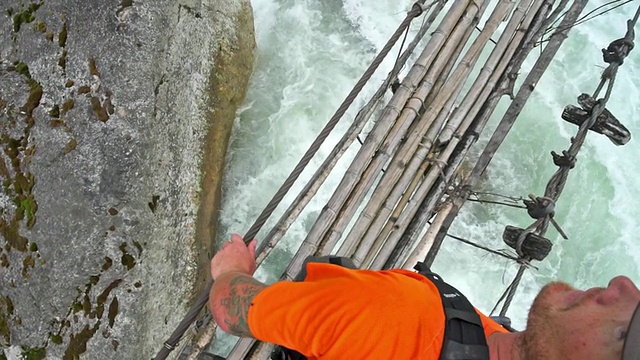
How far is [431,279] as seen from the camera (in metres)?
1.42

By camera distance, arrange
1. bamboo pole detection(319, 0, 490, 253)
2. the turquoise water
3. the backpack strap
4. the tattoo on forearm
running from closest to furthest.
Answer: the backpack strap, the tattoo on forearm, bamboo pole detection(319, 0, 490, 253), the turquoise water

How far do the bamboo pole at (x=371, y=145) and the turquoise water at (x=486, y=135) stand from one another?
2393mm

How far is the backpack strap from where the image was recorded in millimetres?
1195

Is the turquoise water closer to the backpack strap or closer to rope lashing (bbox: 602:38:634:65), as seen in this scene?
rope lashing (bbox: 602:38:634:65)

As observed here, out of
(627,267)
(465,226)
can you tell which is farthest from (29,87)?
(627,267)

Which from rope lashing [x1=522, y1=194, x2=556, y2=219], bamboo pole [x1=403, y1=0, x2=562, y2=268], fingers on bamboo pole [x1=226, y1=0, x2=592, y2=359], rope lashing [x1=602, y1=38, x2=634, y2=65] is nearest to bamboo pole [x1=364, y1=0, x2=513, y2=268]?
fingers on bamboo pole [x1=226, y1=0, x2=592, y2=359]

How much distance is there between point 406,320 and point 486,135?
3888 millimetres

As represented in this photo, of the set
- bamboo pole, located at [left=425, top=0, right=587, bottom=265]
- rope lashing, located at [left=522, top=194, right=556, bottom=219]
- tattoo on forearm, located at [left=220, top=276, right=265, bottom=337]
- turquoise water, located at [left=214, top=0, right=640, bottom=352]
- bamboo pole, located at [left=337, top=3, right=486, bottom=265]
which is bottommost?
tattoo on forearm, located at [left=220, top=276, right=265, bottom=337]

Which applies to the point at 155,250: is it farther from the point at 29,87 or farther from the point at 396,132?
the point at 396,132

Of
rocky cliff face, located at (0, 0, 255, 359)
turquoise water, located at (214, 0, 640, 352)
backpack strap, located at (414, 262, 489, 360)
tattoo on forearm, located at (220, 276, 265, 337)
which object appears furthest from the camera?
turquoise water, located at (214, 0, 640, 352)

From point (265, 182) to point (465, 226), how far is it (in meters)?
1.93

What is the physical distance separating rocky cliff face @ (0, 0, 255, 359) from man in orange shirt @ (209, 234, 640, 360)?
2.38m

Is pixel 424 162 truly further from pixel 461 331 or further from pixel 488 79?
pixel 461 331

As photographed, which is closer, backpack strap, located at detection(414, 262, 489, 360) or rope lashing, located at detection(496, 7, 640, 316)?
backpack strap, located at detection(414, 262, 489, 360)
